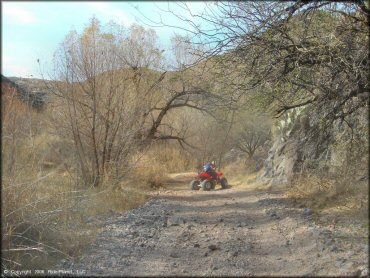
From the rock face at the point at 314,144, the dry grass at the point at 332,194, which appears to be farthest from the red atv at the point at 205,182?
the dry grass at the point at 332,194

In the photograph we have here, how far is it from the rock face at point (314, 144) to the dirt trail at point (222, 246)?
1.93 meters

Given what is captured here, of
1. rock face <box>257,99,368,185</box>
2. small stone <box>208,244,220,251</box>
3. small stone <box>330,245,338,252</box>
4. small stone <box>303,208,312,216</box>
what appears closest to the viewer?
small stone <box>330,245,338,252</box>

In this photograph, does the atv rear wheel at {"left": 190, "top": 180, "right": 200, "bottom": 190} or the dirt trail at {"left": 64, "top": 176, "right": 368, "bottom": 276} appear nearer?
the dirt trail at {"left": 64, "top": 176, "right": 368, "bottom": 276}

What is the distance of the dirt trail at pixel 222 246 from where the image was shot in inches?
237

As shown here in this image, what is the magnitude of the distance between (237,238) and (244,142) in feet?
64.5

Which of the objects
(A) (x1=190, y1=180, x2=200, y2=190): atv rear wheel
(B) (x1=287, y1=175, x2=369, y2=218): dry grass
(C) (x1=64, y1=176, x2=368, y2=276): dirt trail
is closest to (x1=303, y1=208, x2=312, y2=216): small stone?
(C) (x1=64, y1=176, x2=368, y2=276): dirt trail

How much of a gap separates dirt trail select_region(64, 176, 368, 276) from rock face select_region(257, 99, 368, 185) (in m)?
1.93

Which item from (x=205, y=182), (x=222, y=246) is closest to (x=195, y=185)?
(x=205, y=182)

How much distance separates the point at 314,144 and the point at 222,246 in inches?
267

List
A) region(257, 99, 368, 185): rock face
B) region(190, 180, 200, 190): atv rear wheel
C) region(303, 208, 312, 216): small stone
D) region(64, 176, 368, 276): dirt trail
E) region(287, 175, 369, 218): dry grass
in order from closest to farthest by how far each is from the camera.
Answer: region(64, 176, 368, 276): dirt trail, region(287, 175, 369, 218): dry grass, region(303, 208, 312, 216): small stone, region(257, 99, 368, 185): rock face, region(190, 180, 200, 190): atv rear wheel

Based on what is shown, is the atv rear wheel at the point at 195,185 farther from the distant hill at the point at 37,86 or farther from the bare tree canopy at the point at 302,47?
the bare tree canopy at the point at 302,47

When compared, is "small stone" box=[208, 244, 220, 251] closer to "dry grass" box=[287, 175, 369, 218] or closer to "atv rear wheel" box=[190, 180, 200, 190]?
"dry grass" box=[287, 175, 369, 218]

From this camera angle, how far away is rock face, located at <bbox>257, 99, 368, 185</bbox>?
10039mm

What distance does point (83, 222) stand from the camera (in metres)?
9.17
